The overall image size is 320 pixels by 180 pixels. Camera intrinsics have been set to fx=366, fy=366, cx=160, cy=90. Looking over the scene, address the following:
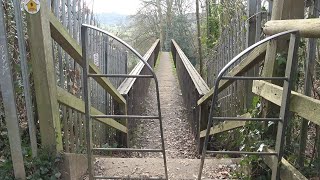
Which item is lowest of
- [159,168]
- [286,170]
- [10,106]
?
[159,168]

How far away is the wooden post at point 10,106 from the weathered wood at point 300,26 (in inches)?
72.8

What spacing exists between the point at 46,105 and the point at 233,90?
3.01 metres

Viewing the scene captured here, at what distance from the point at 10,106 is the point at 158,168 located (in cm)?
173

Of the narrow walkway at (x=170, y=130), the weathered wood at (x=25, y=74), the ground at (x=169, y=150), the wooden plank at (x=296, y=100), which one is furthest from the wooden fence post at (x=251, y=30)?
the weathered wood at (x=25, y=74)

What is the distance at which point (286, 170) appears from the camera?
244 centimetres

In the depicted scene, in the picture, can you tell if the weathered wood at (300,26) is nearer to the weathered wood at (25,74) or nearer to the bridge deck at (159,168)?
the bridge deck at (159,168)

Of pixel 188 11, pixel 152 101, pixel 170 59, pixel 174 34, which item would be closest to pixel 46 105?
pixel 152 101

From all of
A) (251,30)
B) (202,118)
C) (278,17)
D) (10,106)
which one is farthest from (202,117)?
(10,106)

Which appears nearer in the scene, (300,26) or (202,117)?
(300,26)

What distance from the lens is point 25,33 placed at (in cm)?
271

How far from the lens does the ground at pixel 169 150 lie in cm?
360

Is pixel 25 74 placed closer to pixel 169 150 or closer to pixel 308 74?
pixel 308 74

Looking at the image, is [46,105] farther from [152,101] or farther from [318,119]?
[152,101]

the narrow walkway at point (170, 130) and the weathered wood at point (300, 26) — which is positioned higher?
the weathered wood at point (300, 26)
